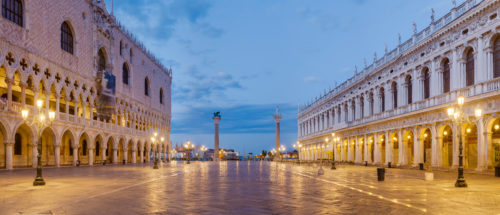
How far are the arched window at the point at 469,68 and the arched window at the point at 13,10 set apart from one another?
117 ft

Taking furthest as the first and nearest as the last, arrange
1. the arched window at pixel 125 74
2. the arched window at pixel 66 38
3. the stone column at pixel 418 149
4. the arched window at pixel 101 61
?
the arched window at pixel 125 74
the arched window at pixel 101 61
the arched window at pixel 66 38
the stone column at pixel 418 149

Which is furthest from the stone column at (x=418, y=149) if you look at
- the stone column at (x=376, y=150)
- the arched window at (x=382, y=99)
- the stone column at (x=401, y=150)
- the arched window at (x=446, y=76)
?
the arched window at (x=382, y=99)

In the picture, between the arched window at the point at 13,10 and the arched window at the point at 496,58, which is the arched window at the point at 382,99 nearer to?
the arched window at the point at 496,58

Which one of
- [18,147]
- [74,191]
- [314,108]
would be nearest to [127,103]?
[18,147]

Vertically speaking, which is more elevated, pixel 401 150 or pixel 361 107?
pixel 361 107

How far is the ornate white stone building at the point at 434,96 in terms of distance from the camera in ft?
89.0

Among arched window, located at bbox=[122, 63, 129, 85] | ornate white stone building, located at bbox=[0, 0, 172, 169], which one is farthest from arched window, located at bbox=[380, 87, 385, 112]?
arched window, located at bbox=[122, 63, 129, 85]

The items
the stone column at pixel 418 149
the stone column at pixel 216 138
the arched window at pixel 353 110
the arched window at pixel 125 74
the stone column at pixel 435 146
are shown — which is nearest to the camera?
the stone column at pixel 435 146

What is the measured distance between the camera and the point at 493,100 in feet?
85.4

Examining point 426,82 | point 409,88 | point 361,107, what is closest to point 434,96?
point 426,82

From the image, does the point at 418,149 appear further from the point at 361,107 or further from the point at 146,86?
the point at 146,86

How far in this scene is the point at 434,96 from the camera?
33.2m

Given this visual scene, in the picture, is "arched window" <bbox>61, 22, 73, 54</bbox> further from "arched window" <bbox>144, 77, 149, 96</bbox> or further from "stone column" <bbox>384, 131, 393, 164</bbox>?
"stone column" <bbox>384, 131, 393, 164</bbox>

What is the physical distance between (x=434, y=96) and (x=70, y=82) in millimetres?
34922
